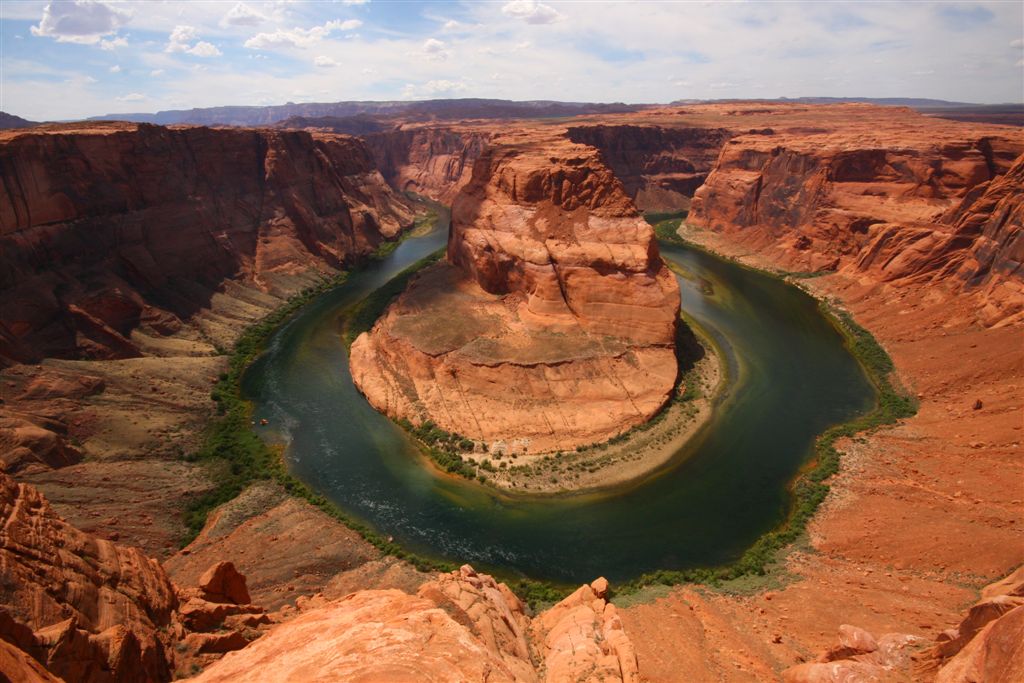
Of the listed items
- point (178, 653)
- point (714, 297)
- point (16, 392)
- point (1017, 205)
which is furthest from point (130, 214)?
point (1017, 205)

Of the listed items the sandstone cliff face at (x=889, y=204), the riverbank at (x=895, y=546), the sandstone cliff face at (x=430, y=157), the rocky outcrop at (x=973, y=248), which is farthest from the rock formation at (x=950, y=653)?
the sandstone cliff face at (x=430, y=157)

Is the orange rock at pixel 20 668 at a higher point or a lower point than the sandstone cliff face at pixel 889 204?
lower

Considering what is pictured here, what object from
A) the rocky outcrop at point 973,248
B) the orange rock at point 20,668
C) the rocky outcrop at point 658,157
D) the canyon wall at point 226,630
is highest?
the rocky outcrop at point 658,157

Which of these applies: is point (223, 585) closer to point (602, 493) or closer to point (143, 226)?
point (602, 493)

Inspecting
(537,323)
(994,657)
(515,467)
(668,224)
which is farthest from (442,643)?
(668,224)

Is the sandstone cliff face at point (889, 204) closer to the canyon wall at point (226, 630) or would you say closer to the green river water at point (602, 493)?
the green river water at point (602, 493)

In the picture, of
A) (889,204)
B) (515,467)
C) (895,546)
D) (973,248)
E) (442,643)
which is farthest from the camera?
(889,204)
